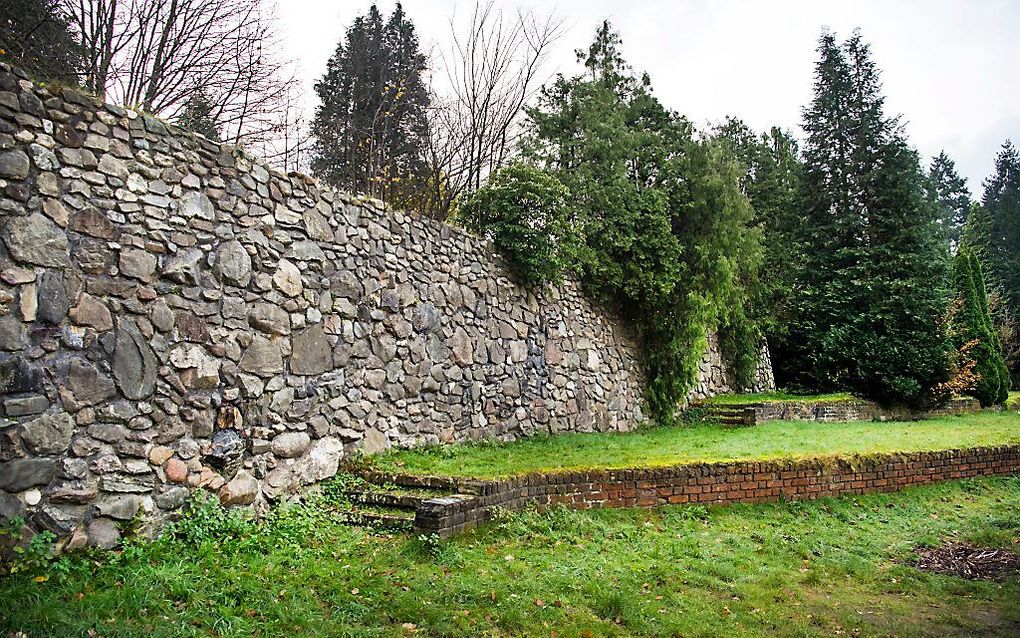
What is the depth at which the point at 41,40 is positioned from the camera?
6.14m

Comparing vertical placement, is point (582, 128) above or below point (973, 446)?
above

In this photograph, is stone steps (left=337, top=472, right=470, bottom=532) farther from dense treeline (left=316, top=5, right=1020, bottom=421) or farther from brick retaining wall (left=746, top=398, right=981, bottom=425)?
brick retaining wall (left=746, top=398, right=981, bottom=425)

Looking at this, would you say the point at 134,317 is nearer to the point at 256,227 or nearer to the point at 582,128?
the point at 256,227

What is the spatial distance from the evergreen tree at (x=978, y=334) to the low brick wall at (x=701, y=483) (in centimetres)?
1098

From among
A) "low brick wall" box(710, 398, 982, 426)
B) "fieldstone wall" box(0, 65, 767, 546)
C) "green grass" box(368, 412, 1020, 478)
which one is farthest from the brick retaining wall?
"fieldstone wall" box(0, 65, 767, 546)

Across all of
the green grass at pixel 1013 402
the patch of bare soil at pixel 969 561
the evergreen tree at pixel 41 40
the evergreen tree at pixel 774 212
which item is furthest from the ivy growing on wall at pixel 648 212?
the green grass at pixel 1013 402

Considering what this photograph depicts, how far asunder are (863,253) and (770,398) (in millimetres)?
5865

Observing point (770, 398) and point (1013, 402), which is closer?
point (770, 398)

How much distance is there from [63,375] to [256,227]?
2.27 m

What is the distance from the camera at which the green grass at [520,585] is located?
396 centimetres

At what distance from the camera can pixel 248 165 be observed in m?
6.45

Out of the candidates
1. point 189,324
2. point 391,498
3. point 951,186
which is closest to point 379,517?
point 391,498

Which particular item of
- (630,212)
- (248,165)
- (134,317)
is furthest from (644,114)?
(134,317)

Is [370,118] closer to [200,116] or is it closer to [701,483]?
[200,116]
